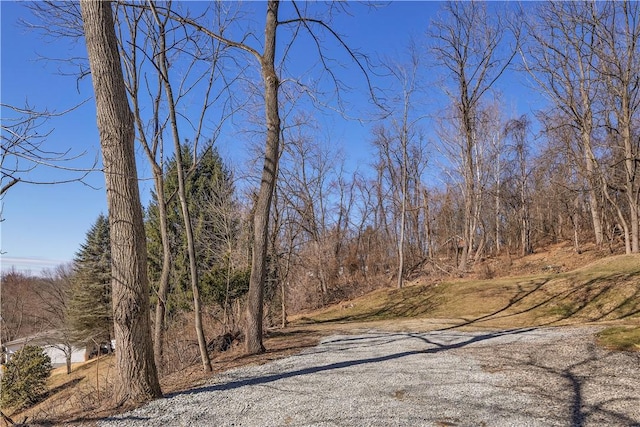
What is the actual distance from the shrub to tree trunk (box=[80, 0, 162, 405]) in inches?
422

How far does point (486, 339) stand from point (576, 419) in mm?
4196

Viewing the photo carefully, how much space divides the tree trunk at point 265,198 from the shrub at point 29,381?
9.39 meters

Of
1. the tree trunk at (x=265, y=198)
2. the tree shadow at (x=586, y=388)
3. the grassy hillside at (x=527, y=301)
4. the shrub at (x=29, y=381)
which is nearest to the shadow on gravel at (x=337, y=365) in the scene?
the tree shadow at (x=586, y=388)

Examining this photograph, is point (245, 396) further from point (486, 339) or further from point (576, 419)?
point (486, 339)

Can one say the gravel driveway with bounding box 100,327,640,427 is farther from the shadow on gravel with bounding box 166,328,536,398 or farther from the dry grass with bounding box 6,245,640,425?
the dry grass with bounding box 6,245,640,425

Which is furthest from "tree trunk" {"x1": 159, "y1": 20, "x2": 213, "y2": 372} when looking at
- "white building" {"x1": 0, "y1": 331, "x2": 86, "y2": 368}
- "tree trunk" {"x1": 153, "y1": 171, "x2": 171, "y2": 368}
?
"white building" {"x1": 0, "y1": 331, "x2": 86, "y2": 368}

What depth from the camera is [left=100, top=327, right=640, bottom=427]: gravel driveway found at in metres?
3.19

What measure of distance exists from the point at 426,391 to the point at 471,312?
877 centimetres

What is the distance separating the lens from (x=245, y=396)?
3.99 metres

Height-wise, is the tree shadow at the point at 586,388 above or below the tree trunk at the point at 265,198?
below

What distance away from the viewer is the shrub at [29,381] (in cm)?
1212

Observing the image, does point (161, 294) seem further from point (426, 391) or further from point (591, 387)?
point (591, 387)

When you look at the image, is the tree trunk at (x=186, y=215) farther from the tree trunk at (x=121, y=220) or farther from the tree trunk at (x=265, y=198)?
the tree trunk at (x=121, y=220)

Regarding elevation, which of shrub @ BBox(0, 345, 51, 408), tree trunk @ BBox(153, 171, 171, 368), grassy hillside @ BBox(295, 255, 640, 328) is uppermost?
tree trunk @ BBox(153, 171, 171, 368)
